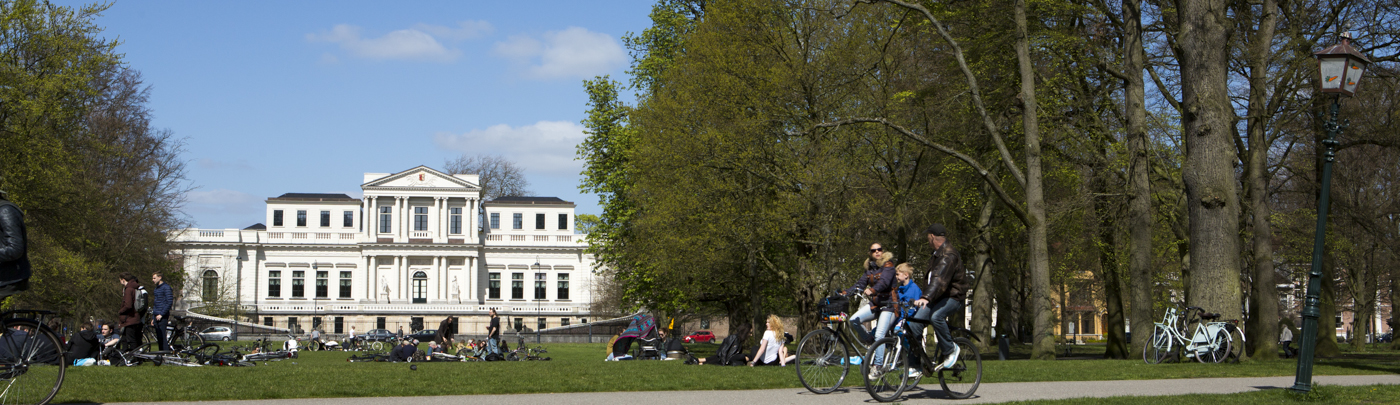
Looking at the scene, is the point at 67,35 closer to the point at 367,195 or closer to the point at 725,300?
the point at 725,300

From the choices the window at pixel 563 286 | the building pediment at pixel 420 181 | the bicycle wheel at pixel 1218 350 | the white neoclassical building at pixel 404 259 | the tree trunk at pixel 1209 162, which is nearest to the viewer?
the tree trunk at pixel 1209 162

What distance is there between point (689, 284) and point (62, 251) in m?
18.2

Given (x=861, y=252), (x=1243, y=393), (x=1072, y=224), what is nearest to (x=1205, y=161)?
(x=1243, y=393)

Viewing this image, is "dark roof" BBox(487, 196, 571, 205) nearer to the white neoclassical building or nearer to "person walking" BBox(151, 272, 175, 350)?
the white neoclassical building

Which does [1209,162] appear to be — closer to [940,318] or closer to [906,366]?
[940,318]

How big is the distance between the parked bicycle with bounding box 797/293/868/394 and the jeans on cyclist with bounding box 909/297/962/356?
719 mm

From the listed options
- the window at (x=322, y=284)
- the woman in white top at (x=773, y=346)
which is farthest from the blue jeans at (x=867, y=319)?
the window at (x=322, y=284)

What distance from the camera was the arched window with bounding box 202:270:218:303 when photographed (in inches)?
2935

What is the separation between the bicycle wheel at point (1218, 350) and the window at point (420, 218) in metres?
84.9

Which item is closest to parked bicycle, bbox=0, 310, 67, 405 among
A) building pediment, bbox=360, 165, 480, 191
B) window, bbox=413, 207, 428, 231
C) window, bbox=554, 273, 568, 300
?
building pediment, bbox=360, 165, 480, 191

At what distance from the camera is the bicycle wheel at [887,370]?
938 centimetres

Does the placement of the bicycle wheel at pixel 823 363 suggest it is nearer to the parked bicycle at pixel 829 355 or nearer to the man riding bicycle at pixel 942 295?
the parked bicycle at pixel 829 355

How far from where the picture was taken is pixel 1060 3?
21.0 meters

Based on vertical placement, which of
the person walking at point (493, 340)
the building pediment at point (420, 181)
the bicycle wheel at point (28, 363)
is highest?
the building pediment at point (420, 181)
